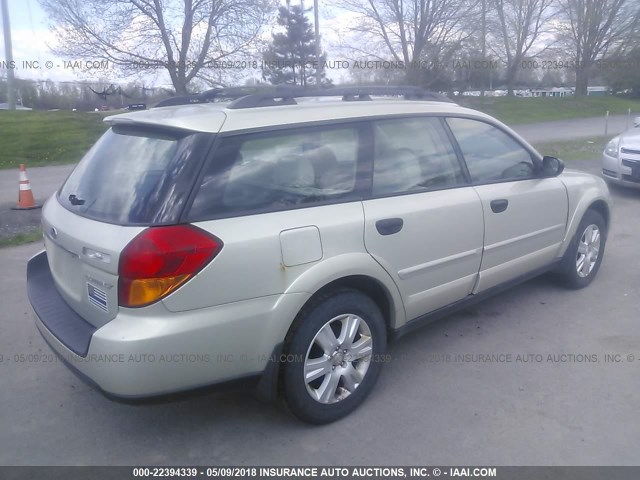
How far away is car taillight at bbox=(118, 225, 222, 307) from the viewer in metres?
2.75

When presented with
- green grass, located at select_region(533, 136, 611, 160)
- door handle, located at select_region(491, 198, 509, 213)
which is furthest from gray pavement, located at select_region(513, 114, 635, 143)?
door handle, located at select_region(491, 198, 509, 213)

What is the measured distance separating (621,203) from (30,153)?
14.9 m

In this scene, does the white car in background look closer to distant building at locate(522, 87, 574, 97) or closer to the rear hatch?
the rear hatch

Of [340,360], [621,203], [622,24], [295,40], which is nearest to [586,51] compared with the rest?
[622,24]

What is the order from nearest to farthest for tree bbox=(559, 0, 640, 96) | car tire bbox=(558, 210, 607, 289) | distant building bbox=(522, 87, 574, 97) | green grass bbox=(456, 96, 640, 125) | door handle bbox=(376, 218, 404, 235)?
door handle bbox=(376, 218, 404, 235)
car tire bbox=(558, 210, 607, 289)
green grass bbox=(456, 96, 640, 125)
tree bbox=(559, 0, 640, 96)
distant building bbox=(522, 87, 574, 97)

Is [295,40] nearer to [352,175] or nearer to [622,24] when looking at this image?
A: [622,24]

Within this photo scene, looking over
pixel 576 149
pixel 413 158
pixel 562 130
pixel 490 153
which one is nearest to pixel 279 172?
pixel 413 158

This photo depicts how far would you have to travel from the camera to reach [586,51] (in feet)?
124

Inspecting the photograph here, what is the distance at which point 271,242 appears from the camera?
9.82 feet

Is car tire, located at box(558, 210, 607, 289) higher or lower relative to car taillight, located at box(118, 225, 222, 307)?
lower

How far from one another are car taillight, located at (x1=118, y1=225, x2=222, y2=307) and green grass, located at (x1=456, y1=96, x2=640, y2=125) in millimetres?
27330

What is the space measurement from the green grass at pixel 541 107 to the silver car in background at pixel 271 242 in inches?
1012

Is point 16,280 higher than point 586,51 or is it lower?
lower

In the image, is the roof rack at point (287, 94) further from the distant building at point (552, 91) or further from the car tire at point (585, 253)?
the distant building at point (552, 91)
